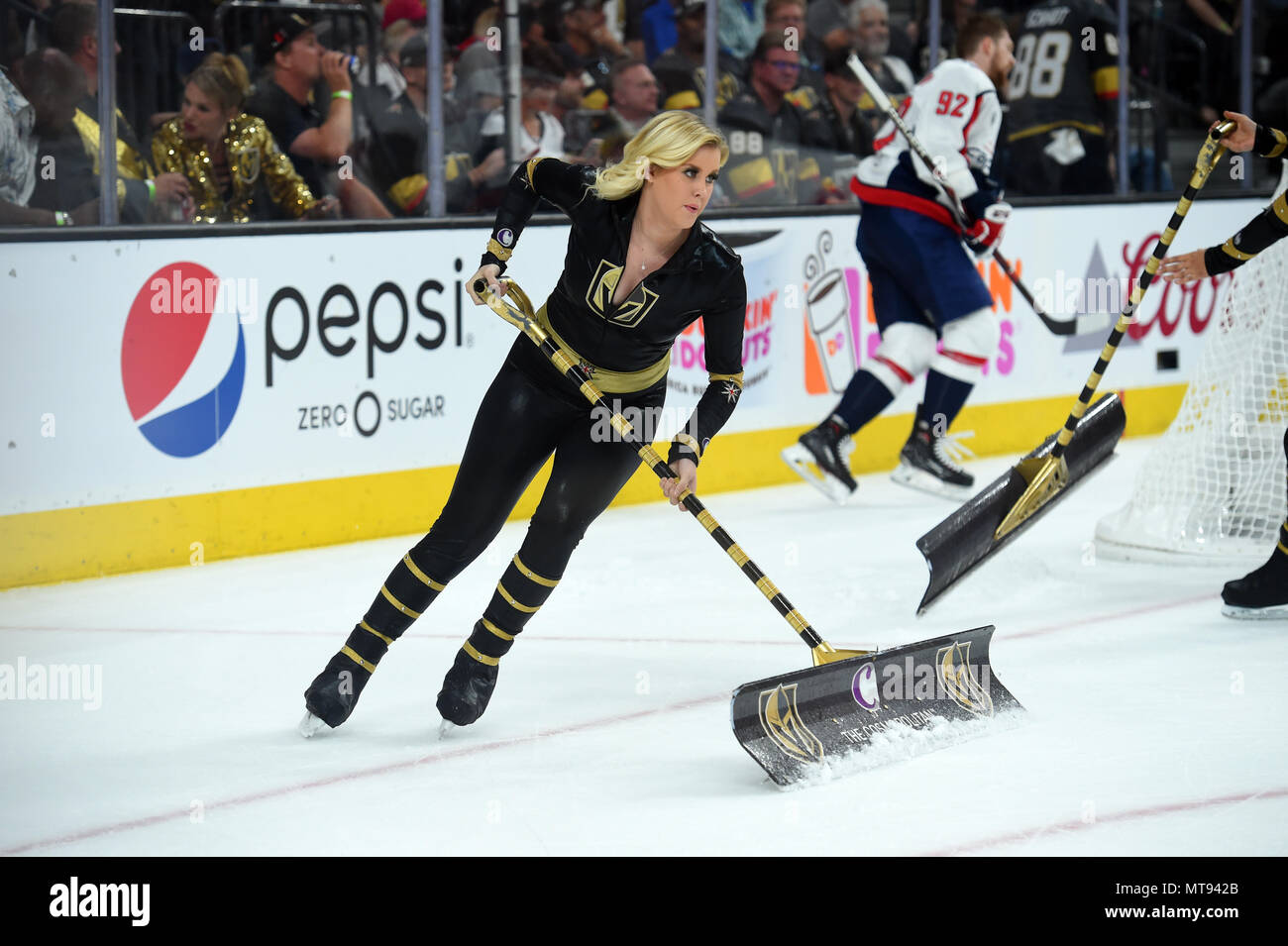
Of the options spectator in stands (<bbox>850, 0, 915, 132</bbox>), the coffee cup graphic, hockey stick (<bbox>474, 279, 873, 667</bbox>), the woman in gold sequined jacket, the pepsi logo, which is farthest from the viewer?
spectator in stands (<bbox>850, 0, 915, 132</bbox>)

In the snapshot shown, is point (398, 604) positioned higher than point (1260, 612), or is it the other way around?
point (398, 604)

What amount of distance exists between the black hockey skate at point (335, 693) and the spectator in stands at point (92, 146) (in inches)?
84.9

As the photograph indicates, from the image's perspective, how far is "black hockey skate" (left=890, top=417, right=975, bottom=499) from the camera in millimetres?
6160

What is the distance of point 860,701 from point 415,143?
10.4ft

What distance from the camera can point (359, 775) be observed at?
10.2 ft

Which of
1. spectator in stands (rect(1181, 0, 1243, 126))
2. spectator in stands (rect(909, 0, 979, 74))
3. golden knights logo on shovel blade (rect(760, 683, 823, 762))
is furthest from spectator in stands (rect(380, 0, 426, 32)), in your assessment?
spectator in stands (rect(1181, 0, 1243, 126))

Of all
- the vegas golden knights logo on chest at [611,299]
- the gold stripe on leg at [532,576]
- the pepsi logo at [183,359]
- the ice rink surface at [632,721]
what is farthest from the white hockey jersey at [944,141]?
the gold stripe on leg at [532,576]

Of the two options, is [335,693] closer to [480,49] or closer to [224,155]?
[224,155]

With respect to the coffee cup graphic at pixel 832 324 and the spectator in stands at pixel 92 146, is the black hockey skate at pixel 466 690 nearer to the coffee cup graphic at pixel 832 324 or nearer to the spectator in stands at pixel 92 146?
the spectator in stands at pixel 92 146

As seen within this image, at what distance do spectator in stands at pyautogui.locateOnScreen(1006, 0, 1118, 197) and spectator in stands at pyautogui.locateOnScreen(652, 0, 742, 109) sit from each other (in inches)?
69.7

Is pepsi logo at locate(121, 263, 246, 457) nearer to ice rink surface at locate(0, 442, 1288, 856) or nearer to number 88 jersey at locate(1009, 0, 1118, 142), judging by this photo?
ice rink surface at locate(0, 442, 1288, 856)

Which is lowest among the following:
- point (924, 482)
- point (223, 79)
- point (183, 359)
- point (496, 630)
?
point (924, 482)

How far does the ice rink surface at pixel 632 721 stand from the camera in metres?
2.82

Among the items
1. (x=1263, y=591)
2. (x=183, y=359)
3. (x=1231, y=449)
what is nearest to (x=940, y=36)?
(x=1231, y=449)
